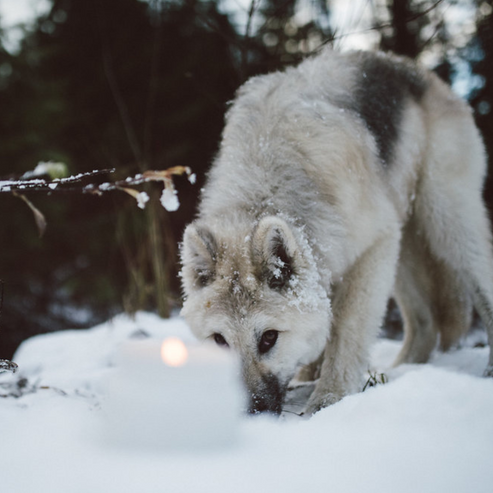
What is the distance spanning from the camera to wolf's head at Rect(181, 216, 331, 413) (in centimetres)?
256

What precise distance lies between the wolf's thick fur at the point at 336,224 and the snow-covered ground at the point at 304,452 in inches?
23.2

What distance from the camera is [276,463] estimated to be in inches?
62.6

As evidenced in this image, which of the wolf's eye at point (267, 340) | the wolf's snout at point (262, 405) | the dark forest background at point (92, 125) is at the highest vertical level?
the dark forest background at point (92, 125)

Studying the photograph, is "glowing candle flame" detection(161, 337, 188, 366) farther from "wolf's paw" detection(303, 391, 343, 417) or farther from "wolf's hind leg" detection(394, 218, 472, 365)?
"wolf's hind leg" detection(394, 218, 472, 365)

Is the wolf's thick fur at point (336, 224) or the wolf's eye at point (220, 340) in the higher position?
the wolf's thick fur at point (336, 224)

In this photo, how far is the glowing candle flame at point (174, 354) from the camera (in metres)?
1.62

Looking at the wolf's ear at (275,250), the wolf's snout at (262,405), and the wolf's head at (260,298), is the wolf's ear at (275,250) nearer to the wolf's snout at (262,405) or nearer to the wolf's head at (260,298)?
the wolf's head at (260,298)

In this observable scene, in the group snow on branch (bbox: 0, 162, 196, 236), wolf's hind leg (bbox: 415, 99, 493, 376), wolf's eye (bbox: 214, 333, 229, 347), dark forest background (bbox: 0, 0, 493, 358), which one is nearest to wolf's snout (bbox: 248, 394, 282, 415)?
wolf's eye (bbox: 214, 333, 229, 347)

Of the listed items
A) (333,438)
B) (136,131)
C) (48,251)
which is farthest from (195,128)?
(333,438)

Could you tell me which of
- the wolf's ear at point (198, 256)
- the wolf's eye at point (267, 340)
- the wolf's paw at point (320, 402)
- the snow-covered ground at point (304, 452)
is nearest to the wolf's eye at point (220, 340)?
the wolf's eye at point (267, 340)

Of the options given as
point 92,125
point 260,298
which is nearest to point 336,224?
point 260,298

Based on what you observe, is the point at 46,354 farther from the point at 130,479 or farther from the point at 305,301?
the point at 130,479

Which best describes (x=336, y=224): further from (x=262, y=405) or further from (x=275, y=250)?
(x=262, y=405)

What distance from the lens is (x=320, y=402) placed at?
2.87 m
